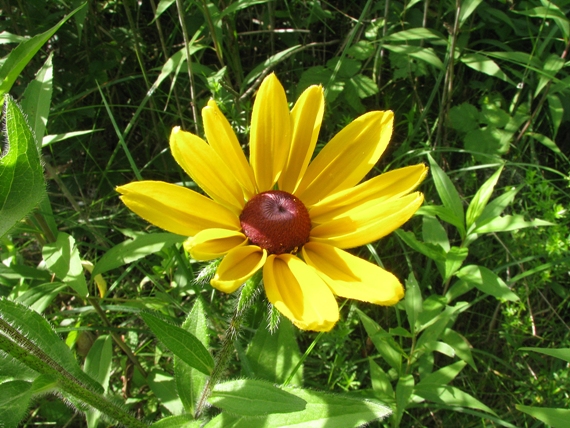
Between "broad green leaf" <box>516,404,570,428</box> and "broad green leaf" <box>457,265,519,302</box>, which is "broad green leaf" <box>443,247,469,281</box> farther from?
"broad green leaf" <box>516,404,570,428</box>

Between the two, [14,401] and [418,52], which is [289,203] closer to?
[14,401]

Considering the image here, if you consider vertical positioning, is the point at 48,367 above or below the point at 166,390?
above

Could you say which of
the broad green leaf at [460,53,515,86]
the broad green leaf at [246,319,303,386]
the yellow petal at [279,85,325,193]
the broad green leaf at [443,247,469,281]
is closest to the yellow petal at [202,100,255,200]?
the yellow petal at [279,85,325,193]

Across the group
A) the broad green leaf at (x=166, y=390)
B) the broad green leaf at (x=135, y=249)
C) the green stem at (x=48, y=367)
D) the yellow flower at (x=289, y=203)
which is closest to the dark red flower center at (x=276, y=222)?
the yellow flower at (x=289, y=203)

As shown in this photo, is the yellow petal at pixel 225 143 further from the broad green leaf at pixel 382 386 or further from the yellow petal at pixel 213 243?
the broad green leaf at pixel 382 386

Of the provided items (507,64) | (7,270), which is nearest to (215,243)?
(7,270)

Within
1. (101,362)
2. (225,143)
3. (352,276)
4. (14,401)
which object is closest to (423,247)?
(352,276)
